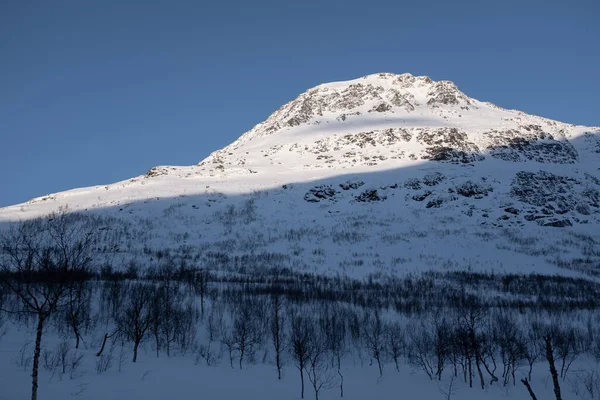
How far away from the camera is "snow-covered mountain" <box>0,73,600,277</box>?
62969 millimetres

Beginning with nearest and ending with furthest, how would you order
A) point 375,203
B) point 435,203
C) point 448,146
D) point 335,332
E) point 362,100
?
point 335,332, point 435,203, point 375,203, point 448,146, point 362,100

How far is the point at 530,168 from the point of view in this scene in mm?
105000

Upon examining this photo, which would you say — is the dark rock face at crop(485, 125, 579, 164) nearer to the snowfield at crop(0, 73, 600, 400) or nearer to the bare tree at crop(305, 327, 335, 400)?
the snowfield at crop(0, 73, 600, 400)

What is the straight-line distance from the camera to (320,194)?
300 ft

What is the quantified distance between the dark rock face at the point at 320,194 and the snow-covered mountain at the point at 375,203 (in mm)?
410

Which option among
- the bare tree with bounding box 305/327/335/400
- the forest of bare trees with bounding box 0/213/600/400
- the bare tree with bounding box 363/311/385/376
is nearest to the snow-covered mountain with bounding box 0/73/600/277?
the forest of bare trees with bounding box 0/213/600/400

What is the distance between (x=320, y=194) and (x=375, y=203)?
462 inches

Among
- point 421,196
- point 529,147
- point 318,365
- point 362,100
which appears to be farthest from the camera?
point 362,100

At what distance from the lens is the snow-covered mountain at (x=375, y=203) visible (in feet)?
207

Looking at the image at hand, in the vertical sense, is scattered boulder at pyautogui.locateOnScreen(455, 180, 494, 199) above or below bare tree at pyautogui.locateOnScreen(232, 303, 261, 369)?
above

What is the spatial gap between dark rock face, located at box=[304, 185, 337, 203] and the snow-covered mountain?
1.35ft

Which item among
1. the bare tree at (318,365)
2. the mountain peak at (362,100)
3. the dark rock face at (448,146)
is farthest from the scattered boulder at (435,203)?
the mountain peak at (362,100)

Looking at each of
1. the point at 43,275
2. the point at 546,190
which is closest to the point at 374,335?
the point at 43,275

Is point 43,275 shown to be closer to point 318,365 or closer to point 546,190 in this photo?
point 318,365
